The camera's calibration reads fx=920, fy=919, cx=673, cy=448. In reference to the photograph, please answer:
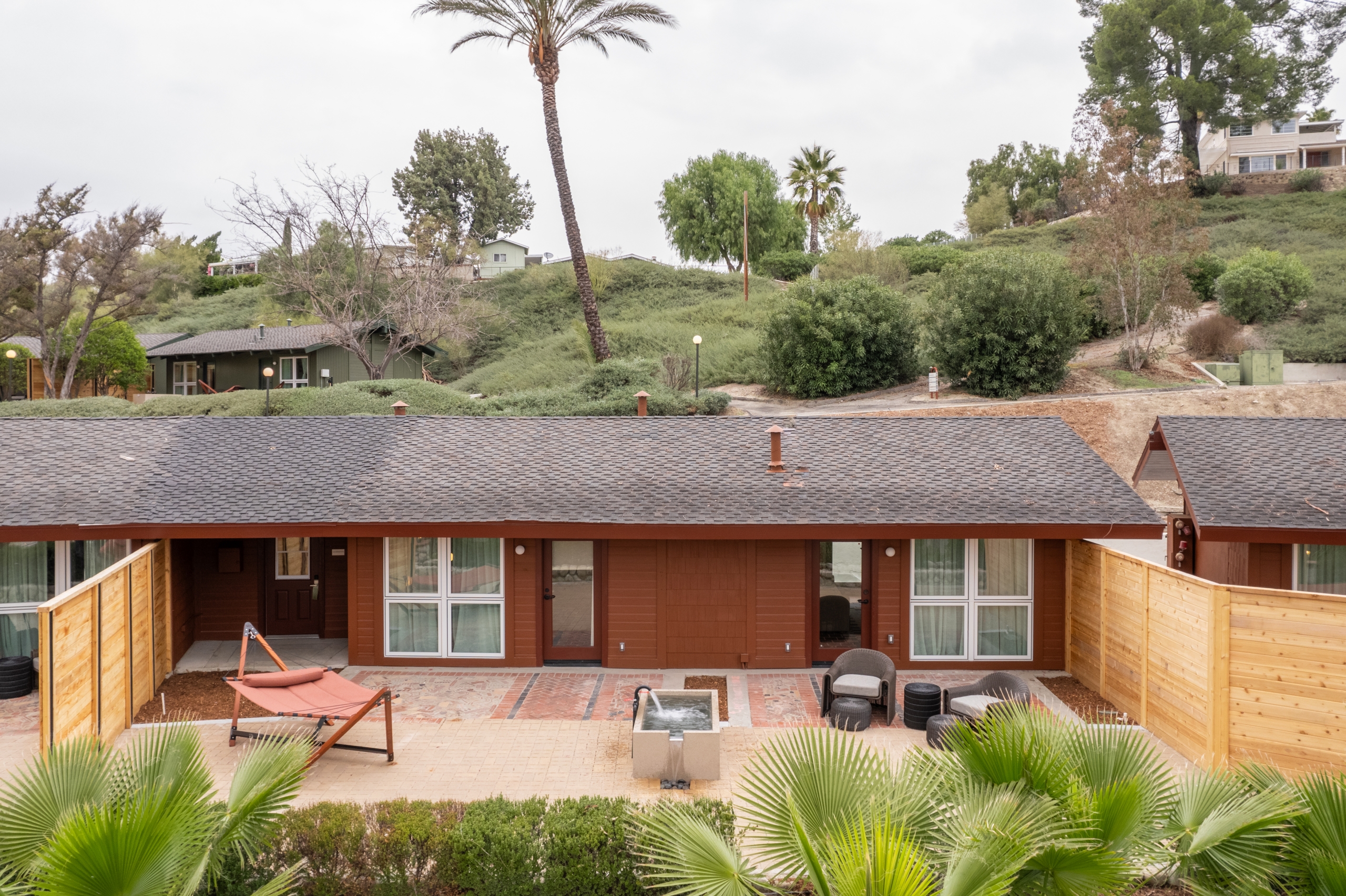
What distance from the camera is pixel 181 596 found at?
1241 cm

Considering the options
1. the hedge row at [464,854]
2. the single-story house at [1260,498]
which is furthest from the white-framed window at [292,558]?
the single-story house at [1260,498]

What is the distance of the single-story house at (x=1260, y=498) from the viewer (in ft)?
35.4

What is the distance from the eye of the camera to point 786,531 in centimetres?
1135

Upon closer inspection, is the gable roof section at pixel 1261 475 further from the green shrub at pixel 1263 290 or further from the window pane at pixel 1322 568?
the green shrub at pixel 1263 290

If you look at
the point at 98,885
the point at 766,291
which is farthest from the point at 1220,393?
the point at 98,885

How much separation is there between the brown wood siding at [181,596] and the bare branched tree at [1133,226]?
92.9 feet

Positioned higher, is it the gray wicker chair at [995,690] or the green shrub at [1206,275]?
the green shrub at [1206,275]

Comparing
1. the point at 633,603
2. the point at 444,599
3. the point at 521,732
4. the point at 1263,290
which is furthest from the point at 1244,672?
the point at 1263,290

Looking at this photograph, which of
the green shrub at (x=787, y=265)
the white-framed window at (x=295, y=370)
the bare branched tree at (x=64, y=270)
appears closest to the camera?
the bare branched tree at (x=64, y=270)

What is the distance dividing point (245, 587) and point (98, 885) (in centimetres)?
942

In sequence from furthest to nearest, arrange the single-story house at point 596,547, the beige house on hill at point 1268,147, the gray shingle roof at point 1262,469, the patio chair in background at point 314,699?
the beige house on hill at point 1268,147 → the single-story house at point 596,547 → the gray shingle roof at point 1262,469 → the patio chair in background at point 314,699

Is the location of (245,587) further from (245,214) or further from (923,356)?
(245,214)

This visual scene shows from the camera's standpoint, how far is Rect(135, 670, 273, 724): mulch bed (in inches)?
407

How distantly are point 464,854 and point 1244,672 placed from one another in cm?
691
